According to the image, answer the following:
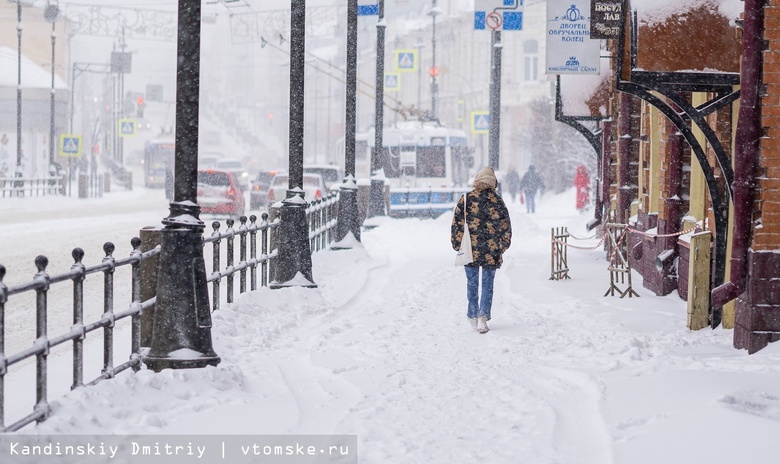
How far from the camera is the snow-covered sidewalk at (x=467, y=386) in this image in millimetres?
6613

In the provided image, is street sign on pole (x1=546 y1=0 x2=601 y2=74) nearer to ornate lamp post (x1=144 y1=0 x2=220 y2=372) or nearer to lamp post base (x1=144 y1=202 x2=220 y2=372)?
ornate lamp post (x1=144 y1=0 x2=220 y2=372)

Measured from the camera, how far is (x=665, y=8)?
10430 mm

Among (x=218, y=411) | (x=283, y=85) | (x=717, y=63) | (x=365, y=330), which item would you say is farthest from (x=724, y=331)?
(x=283, y=85)

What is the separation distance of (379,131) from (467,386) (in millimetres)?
21576

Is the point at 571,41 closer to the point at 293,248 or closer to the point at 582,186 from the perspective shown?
the point at 293,248

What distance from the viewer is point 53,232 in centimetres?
2617

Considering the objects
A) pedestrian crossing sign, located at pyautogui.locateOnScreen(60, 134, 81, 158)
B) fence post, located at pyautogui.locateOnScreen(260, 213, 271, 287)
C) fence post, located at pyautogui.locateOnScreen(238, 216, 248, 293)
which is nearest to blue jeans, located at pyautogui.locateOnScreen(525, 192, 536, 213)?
pedestrian crossing sign, located at pyautogui.locateOnScreen(60, 134, 81, 158)

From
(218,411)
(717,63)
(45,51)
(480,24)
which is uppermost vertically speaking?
(45,51)

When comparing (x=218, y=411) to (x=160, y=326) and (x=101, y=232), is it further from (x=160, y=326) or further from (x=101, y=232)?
(x=101, y=232)

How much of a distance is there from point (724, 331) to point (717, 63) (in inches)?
102

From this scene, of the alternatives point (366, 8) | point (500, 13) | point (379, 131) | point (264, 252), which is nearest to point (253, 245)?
point (264, 252)

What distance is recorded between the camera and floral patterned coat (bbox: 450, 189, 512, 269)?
11504 millimetres

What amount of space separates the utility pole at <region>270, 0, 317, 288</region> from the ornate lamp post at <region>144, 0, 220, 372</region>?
18.0ft

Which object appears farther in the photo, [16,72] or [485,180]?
[16,72]
